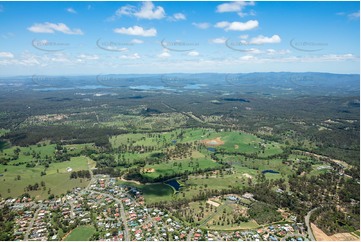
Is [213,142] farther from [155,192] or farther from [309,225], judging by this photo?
[309,225]

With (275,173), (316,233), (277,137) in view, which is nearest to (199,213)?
(316,233)

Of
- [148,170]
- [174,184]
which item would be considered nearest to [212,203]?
[174,184]

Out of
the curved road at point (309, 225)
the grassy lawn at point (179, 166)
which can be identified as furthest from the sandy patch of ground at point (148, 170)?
the curved road at point (309, 225)

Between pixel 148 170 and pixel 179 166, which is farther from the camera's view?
pixel 179 166

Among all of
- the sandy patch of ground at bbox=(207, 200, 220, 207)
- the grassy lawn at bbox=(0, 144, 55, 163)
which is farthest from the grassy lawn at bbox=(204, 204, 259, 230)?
the grassy lawn at bbox=(0, 144, 55, 163)

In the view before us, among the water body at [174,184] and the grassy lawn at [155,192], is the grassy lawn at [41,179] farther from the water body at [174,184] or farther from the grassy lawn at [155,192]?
the water body at [174,184]

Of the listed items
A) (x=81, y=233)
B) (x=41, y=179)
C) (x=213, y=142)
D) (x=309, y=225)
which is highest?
(x=213, y=142)
